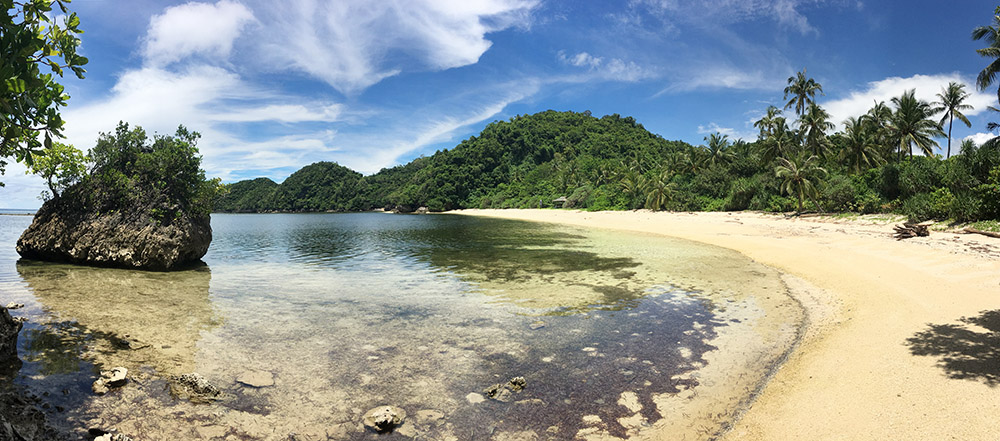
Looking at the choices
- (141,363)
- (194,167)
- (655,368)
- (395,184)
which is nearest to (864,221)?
(655,368)

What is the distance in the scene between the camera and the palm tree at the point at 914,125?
4575 cm

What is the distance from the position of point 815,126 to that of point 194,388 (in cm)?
6768

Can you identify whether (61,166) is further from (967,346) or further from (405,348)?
(967,346)

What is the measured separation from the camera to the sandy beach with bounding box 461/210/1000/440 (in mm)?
4691

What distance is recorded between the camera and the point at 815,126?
53.0 metres

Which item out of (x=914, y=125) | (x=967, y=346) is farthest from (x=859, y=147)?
(x=967, y=346)

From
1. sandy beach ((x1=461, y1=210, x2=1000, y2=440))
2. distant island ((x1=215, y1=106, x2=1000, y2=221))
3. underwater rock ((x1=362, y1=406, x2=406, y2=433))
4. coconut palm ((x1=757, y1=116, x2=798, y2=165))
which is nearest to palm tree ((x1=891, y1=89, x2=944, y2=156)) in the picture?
distant island ((x1=215, y1=106, x2=1000, y2=221))

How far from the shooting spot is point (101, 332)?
314 inches

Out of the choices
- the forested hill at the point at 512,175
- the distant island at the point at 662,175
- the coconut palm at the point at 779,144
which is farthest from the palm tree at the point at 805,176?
the forested hill at the point at 512,175

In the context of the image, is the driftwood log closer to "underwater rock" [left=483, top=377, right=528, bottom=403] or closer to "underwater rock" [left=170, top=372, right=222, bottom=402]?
"underwater rock" [left=483, top=377, right=528, bottom=403]

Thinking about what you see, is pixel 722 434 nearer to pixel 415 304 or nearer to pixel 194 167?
pixel 415 304

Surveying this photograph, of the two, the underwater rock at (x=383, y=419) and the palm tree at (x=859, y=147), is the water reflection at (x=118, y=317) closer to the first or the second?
the underwater rock at (x=383, y=419)

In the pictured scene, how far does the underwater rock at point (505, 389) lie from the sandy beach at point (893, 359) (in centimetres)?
211

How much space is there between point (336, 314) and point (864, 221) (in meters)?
39.5
